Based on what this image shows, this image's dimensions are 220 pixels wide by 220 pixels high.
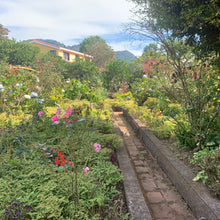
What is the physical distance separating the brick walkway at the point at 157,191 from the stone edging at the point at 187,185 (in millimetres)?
90

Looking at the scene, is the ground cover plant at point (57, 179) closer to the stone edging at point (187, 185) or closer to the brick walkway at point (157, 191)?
the brick walkway at point (157, 191)

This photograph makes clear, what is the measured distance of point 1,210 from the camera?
6.43 ft

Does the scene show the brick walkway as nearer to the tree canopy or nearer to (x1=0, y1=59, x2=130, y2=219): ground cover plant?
(x1=0, y1=59, x2=130, y2=219): ground cover plant

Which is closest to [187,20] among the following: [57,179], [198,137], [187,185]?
[198,137]

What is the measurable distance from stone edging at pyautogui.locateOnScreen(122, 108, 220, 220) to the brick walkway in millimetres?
90

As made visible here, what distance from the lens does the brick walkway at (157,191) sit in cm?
254

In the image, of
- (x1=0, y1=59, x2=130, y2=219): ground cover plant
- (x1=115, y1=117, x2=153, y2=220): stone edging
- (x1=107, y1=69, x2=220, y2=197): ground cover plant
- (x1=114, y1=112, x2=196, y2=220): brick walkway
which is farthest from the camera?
(x1=107, y1=69, x2=220, y2=197): ground cover plant

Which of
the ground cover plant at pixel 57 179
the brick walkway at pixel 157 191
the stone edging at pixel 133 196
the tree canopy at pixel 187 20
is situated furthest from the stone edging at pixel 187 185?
the tree canopy at pixel 187 20

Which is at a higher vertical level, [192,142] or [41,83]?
[41,83]

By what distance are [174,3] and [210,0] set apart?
65cm

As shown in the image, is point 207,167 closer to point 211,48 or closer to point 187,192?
point 187,192

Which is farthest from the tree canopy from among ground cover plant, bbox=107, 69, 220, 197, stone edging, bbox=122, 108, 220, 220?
stone edging, bbox=122, 108, 220, 220

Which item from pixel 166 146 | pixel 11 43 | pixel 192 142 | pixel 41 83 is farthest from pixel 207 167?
pixel 11 43

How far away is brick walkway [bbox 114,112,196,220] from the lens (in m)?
2.54
